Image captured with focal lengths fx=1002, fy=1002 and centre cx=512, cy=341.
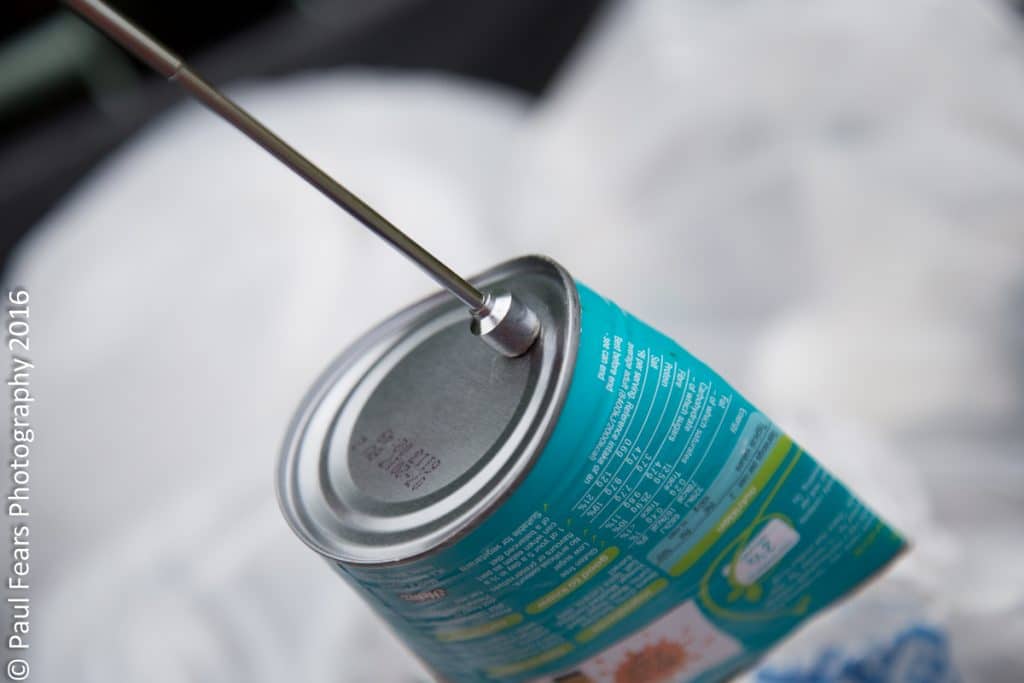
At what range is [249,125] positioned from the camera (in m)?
0.38

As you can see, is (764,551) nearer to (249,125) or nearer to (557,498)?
(557,498)

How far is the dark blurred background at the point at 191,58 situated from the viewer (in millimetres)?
1352

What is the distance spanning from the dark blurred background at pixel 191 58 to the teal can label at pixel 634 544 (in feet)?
3.44

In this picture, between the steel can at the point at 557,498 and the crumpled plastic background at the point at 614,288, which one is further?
the crumpled plastic background at the point at 614,288

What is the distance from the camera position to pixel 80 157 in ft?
4.40

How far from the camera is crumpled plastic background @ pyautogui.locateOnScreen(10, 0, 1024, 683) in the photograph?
0.70 meters

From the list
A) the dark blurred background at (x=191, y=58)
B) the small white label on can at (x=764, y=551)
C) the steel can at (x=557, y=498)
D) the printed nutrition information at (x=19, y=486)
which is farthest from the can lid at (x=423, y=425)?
the dark blurred background at (x=191, y=58)

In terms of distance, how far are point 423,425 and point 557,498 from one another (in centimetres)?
8

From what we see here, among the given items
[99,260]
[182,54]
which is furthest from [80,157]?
[99,260]

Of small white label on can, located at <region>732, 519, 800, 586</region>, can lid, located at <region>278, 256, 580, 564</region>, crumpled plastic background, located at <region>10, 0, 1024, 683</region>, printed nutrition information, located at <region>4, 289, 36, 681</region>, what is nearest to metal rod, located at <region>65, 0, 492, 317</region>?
can lid, located at <region>278, 256, 580, 564</region>

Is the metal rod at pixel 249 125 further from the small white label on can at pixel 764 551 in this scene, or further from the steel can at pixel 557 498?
the small white label on can at pixel 764 551

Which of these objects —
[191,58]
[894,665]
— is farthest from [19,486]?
[191,58]

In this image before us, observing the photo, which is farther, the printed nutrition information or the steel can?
the printed nutrition information

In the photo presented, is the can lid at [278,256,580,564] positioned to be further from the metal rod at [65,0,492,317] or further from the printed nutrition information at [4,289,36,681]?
the printed nutrition information at [4,289,36,681]
